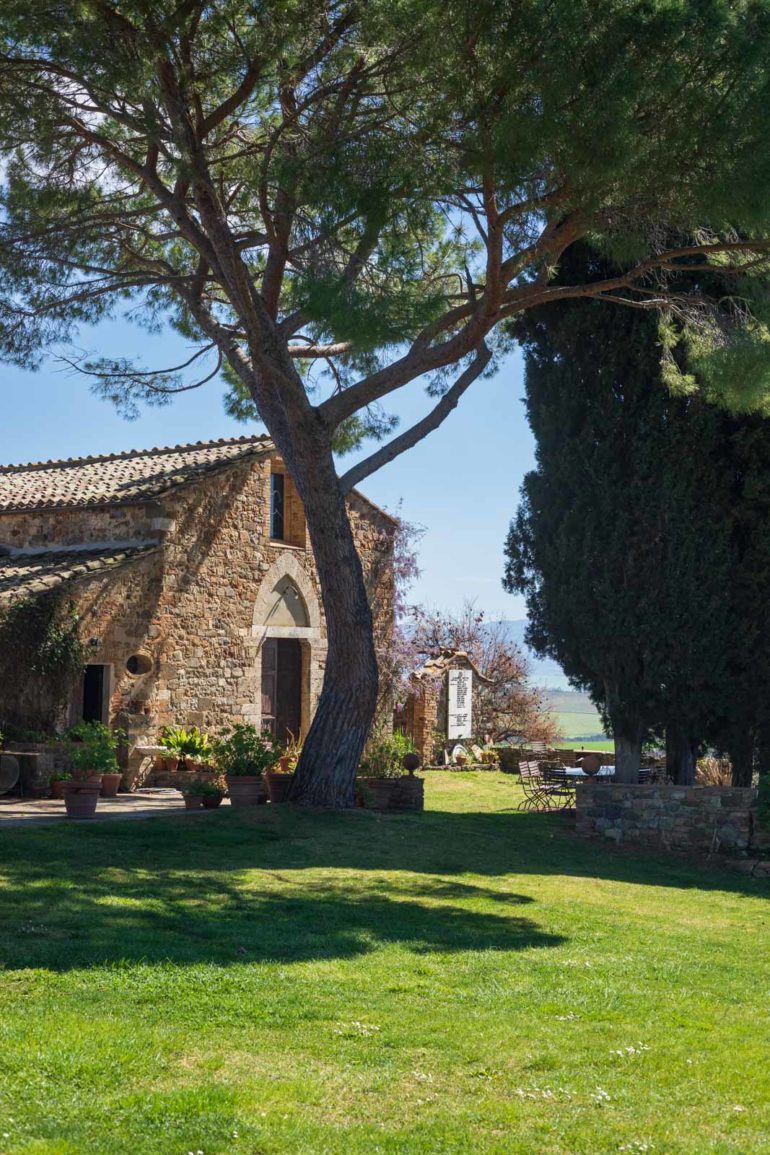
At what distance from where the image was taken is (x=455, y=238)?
13227 millimetres

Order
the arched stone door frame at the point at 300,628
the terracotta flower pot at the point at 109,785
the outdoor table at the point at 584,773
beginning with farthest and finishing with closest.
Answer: the arched stone door frame at the point at 300,628 → the outdoor table at the point at 584,773 → the terracotta flower pot at the point at 109,785

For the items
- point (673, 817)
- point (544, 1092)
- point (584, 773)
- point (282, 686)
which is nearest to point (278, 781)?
point (673, 817)

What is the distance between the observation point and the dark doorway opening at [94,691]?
50.3ft

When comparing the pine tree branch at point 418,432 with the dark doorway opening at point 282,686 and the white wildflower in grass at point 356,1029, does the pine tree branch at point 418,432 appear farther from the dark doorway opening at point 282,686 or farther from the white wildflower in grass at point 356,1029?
the white wildflower in grass at point 356,1029

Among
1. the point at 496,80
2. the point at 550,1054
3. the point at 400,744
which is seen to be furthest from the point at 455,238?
the point at 550,1054

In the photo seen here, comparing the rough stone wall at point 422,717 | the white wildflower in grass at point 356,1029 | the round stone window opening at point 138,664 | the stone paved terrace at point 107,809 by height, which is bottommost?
the white wildflower in grass at point 356,1029

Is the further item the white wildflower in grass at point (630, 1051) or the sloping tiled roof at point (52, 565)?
the sloping tiled roof at point (52, 565)

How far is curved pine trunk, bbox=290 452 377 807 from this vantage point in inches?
472

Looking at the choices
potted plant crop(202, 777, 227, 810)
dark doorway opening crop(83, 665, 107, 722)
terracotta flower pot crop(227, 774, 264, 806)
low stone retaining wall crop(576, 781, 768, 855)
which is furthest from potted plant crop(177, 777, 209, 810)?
low stone retaining wall crop(576, 781, 768, 855)

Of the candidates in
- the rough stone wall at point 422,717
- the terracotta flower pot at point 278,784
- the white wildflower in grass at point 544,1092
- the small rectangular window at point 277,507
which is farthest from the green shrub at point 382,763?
the white wildflower in grass at point 544,1092

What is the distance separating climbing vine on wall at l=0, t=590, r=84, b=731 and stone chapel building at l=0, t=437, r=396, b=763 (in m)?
0.15

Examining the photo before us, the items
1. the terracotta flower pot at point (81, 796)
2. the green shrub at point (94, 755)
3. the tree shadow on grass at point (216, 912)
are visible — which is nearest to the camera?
the tree shadow on grass at point (216, 912)

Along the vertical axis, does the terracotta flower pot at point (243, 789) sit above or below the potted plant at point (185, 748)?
below

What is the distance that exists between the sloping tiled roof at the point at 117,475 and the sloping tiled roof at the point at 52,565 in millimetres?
688
